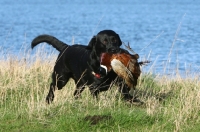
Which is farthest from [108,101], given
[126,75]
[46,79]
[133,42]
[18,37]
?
[18,37]

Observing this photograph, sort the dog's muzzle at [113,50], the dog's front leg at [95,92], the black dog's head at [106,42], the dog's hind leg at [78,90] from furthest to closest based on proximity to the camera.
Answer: the dog's hind leg at [78,90] → the dog's front leg at [95,92] → the black dog's head at [106,42] → the dog's muzzle at [113,50]

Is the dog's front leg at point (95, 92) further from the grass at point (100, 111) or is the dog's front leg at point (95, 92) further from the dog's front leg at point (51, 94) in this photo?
the dog's front leg at point (51, 94)

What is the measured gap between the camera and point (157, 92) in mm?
7492

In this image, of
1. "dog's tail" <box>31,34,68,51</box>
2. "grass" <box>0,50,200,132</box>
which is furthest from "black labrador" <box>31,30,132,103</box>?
"grass" <box>0,50,200,132</box>

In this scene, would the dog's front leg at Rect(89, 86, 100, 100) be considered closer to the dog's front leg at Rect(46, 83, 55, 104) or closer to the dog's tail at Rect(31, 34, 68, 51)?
the dog's front leg at Rect(46, 83, 55, 104)

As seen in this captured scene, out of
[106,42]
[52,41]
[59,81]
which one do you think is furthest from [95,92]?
[52,41]

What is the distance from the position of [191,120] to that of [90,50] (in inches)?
78.9

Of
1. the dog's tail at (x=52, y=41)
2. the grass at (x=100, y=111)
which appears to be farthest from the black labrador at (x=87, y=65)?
the grass at (x=100, y=111)

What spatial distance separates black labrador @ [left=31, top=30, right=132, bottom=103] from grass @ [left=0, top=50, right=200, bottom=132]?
0.53 feet

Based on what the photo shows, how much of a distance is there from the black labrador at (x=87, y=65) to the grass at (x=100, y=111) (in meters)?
0.16

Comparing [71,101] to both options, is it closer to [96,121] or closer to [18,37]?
[96,121]

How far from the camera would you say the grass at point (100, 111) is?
5410mm

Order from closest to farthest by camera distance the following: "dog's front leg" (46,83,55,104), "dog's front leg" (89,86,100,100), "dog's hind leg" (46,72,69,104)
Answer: "dog's front leg" (89,86,100,100) → "dog's front leg" (46,83,55,104) → "dog's hind leg" (46,72,69,104)

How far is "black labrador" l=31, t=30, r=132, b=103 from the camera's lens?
22.0ft
